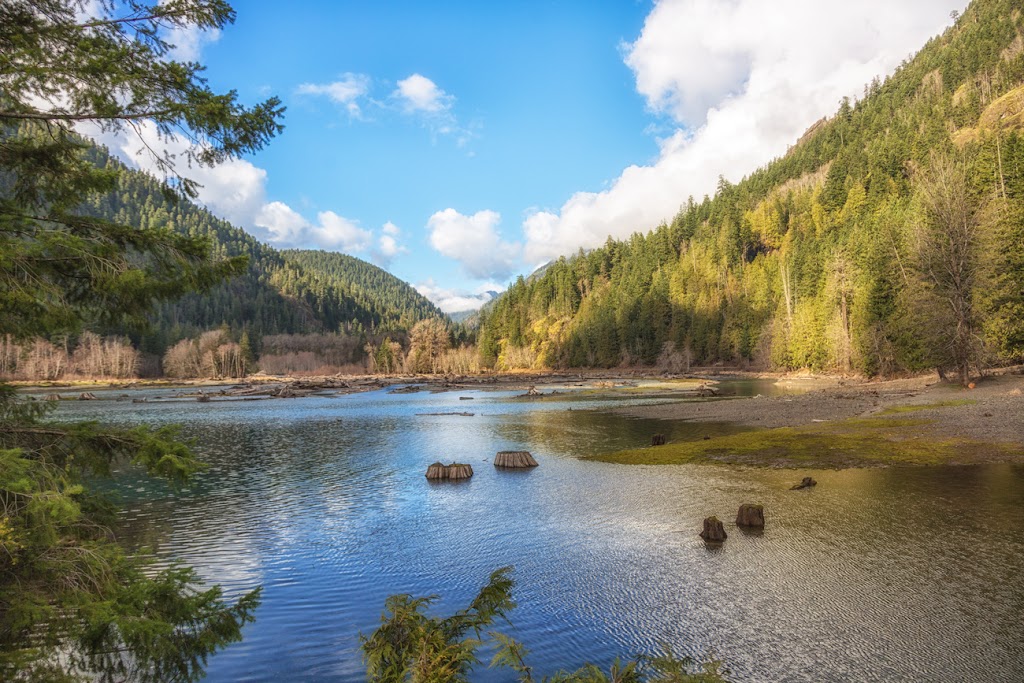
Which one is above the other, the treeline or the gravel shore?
the treeline

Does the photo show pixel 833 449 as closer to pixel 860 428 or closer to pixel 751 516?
pixel 860 428

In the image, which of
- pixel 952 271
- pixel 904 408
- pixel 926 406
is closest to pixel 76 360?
pixel 904 408

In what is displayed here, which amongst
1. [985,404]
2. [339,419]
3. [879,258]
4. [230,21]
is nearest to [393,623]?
[230,21]

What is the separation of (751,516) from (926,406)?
31.7 metres

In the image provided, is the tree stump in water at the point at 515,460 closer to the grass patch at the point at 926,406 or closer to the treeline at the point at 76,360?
the grass patch at the point at 926,406

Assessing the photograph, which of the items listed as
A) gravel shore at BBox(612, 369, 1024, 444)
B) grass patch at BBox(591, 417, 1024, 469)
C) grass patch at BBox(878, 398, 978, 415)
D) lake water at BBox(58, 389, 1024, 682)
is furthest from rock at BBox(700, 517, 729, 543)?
grass patch at BBox(878, 398, 978, 415)

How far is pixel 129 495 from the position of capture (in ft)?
71.1

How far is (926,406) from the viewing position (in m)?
38.0

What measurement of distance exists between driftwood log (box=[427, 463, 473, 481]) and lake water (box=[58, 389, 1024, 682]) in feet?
2.58

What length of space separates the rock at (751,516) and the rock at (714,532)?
1051 mm

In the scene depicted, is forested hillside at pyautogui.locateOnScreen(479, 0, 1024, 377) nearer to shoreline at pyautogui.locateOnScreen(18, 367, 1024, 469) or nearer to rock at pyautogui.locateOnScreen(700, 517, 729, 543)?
shoreline at pyautogui.locateOnScreen(18, 367, 1024, 469)

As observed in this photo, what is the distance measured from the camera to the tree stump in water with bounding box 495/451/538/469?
26.4 m

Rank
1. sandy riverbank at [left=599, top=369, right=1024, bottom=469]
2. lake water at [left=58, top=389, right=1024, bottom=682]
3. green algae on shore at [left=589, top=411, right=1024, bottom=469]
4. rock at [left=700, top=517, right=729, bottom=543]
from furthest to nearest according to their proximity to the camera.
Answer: sandy riverbank at [left=599, top=369, right=1024, bottom=469]
green algae on shore at [left=589, top=411, right=1024, bottom=469]
rock at [left=700, top=517, right=729, bottom=543]
lake water at [left=58, top=389, right=1024, bottom=682]

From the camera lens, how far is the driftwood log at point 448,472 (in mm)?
24344
